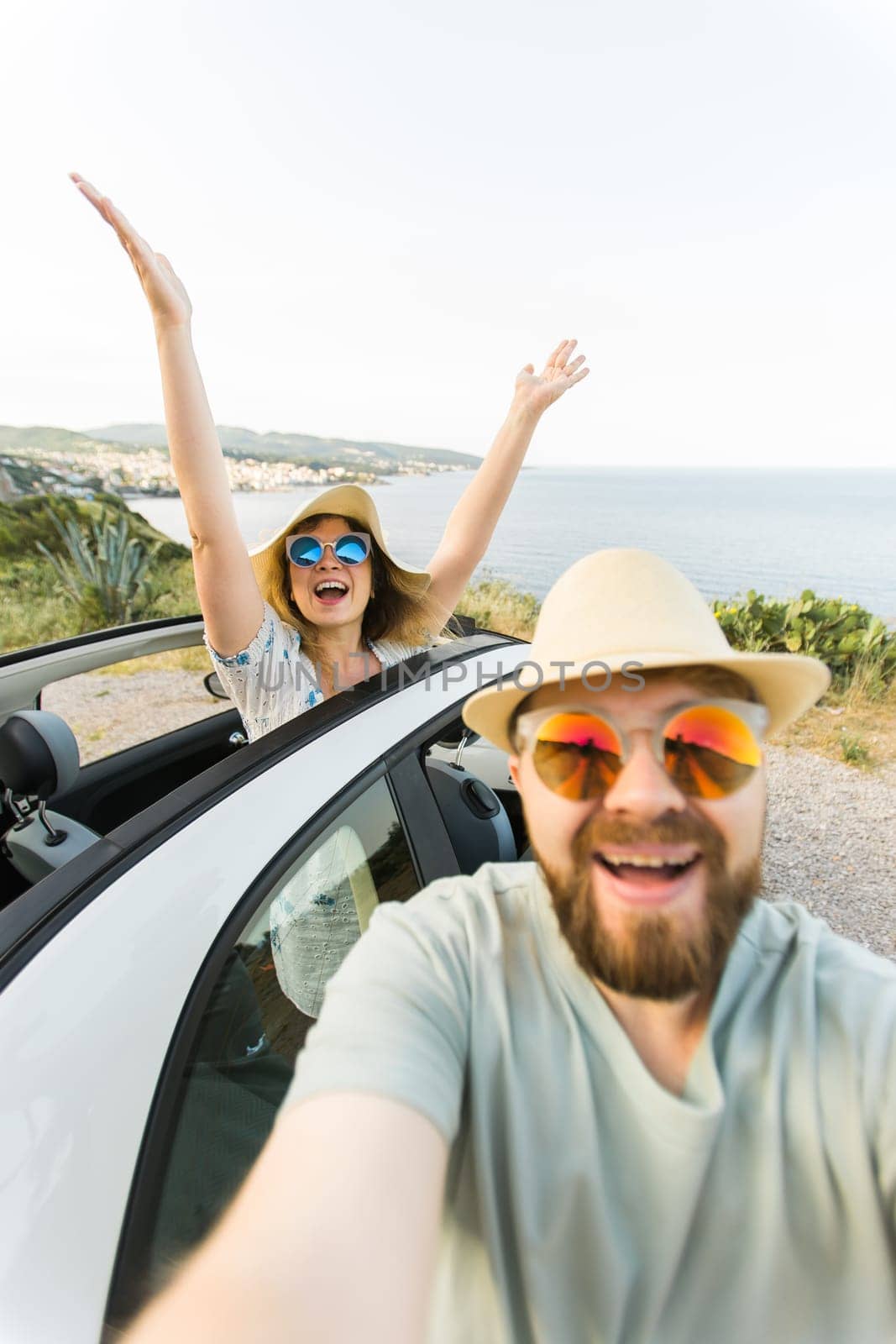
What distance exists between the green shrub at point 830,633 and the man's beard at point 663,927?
8.16 feet

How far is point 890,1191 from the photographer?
651 mm

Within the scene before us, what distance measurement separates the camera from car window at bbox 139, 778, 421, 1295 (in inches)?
28.4

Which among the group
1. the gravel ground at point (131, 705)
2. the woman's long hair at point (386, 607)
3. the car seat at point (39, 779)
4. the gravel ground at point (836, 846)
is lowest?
the gravel ground at point (131, 705)

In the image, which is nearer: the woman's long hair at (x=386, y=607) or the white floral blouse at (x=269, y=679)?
the white floral blouse at (x=269, y=679)

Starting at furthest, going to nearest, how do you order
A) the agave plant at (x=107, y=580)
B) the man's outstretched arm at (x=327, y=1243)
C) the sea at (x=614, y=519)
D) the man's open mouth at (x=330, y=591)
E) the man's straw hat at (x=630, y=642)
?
the agave plant at (x=107, y=580), the man's open mouth at (x=330, y=591), the sea at (x=614, y=519), the man's straw hat at (x=630, y=642), the man's outstretched arm at (x=327, y=1243)

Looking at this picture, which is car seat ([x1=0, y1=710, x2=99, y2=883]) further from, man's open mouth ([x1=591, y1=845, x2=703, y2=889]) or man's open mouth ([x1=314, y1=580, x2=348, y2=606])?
man's open mouth ([x1=591, y1=845, x2=703, y2=889])

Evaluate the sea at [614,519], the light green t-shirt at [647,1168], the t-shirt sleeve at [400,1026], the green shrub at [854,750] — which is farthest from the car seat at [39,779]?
the green shrub at [854,750]

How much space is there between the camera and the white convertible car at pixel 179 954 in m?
0.65

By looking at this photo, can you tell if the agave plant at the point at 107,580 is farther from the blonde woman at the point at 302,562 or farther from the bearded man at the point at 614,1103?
the bearded man at the point at 614,1103

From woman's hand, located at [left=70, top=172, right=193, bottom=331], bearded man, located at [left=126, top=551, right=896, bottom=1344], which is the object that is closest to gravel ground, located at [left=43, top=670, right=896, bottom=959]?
bearded man, located at [left=126, top=551, right=896, bottom=1344]

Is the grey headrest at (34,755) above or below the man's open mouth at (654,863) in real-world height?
below

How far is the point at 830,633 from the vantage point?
3.55 m

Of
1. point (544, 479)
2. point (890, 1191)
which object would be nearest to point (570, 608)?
point (890, 1191)

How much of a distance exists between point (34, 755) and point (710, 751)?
1.55 meters
